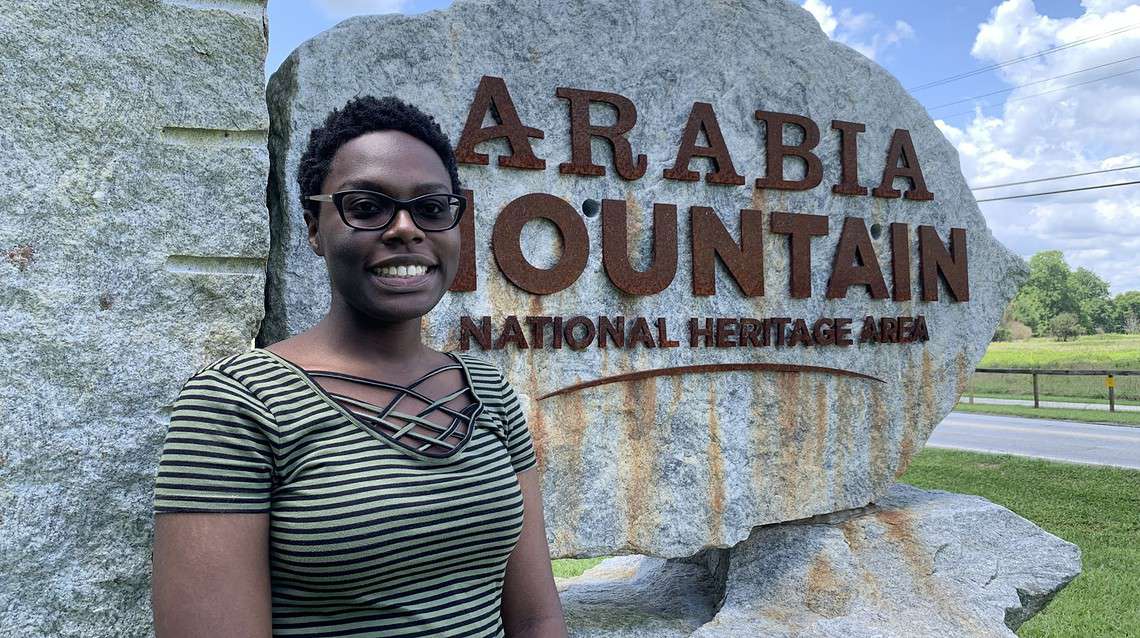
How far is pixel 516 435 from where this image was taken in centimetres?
170

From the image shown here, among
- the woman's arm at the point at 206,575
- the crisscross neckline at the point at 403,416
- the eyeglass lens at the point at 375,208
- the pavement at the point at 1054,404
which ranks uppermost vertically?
the eyeglass lens at the point at 375,208

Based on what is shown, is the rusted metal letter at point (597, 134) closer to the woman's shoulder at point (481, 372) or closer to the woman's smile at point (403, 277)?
the woman's shoulder at point (481, 372)

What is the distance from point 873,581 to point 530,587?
2.21 m

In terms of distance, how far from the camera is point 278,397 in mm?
1368

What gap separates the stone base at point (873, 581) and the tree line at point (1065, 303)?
34416 millimetres

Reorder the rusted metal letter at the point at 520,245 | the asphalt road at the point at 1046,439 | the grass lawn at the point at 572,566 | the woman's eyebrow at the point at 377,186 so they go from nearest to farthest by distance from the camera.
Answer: the woman's eyebrow at the point at 377,186 → the rusted metal letter at the point at 520,245 → the grass lawn at the point at 572,566 → the asphalt road at the point at 1046,439

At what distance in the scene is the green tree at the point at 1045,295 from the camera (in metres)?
38.2

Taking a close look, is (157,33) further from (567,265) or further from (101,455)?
(567,265)

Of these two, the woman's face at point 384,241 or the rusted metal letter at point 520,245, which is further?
the rusted metal letter at point 520,245

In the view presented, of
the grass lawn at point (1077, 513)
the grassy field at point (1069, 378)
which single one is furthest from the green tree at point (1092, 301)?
the grass lawn at point (1077, 513)

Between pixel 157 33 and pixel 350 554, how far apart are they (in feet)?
4.55

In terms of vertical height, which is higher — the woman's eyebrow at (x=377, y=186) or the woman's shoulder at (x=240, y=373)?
the woman's eyebrow at (x=377, y=186)

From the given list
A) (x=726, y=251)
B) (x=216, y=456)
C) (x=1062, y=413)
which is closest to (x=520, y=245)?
(x=726, y=251)

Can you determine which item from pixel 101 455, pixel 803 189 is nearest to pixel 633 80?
pixel 803 189
